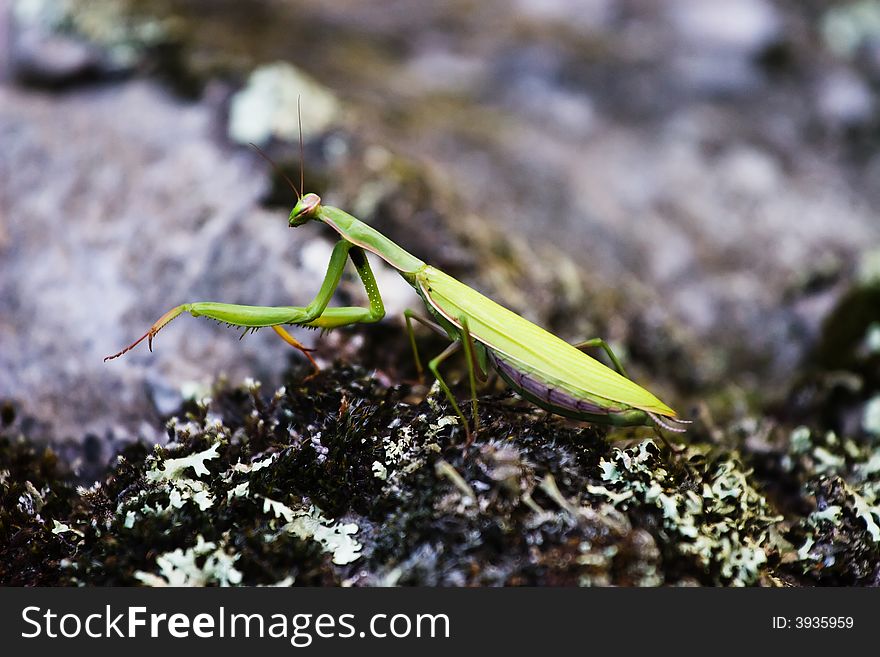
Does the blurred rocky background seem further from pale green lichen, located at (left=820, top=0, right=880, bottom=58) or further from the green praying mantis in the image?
the green praying mantis

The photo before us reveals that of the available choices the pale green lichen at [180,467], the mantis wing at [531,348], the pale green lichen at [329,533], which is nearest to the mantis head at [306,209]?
the mantis wing at [531,348]

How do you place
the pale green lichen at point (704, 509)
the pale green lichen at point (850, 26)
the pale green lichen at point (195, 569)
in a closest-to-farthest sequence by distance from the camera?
the pale green lichen at point (195, 569), the pale green lichen at point (704, 509), the pale green lichen at point (850, 26)

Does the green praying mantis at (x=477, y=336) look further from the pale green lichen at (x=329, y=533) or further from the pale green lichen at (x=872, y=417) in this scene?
the pale green lichen at (x=872, y=417)

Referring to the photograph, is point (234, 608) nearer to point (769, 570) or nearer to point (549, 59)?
point (769, 570)

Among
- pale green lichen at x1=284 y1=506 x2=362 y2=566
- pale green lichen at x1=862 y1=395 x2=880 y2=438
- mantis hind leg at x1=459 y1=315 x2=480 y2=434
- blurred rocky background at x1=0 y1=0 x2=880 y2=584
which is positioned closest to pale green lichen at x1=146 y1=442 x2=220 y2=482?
pale green lichen at x1=284 y1=506 x2=362 y2=566

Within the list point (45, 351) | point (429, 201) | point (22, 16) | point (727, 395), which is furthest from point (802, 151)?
point (22, 16)

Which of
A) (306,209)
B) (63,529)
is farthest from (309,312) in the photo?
(63,529)
